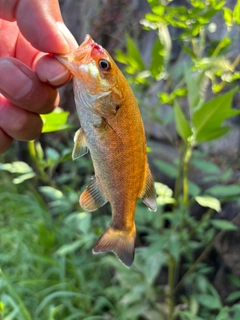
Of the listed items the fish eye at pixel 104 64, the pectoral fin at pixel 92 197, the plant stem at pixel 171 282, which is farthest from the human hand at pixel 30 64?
the plant stem at pixel 171 282

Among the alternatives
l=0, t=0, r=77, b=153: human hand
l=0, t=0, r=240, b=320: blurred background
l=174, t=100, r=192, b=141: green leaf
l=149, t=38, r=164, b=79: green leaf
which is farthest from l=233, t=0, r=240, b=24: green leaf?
l=0, t=0, r=77, b=153: human hand

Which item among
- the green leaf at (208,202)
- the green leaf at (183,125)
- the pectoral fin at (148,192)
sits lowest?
the green leaf at (208,202)

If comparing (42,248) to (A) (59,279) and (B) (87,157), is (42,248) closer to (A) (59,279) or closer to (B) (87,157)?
(A) (59,279)

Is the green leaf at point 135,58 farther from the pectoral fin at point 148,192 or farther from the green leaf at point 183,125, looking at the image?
the pectoral fin at point 148,192

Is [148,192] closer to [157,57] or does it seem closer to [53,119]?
[53,119]

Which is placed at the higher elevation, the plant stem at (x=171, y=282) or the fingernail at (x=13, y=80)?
the fingernail at (x=13, y=80)

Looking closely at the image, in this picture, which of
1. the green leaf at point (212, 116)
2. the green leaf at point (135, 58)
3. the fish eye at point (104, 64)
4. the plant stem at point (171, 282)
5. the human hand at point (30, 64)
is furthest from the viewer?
the plant stem at point (171, 282)

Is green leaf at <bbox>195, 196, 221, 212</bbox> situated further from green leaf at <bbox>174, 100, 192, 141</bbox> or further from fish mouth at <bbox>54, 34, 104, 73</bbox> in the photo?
fish mouth at <bbox>54, 34, 104, 73</bbox>
